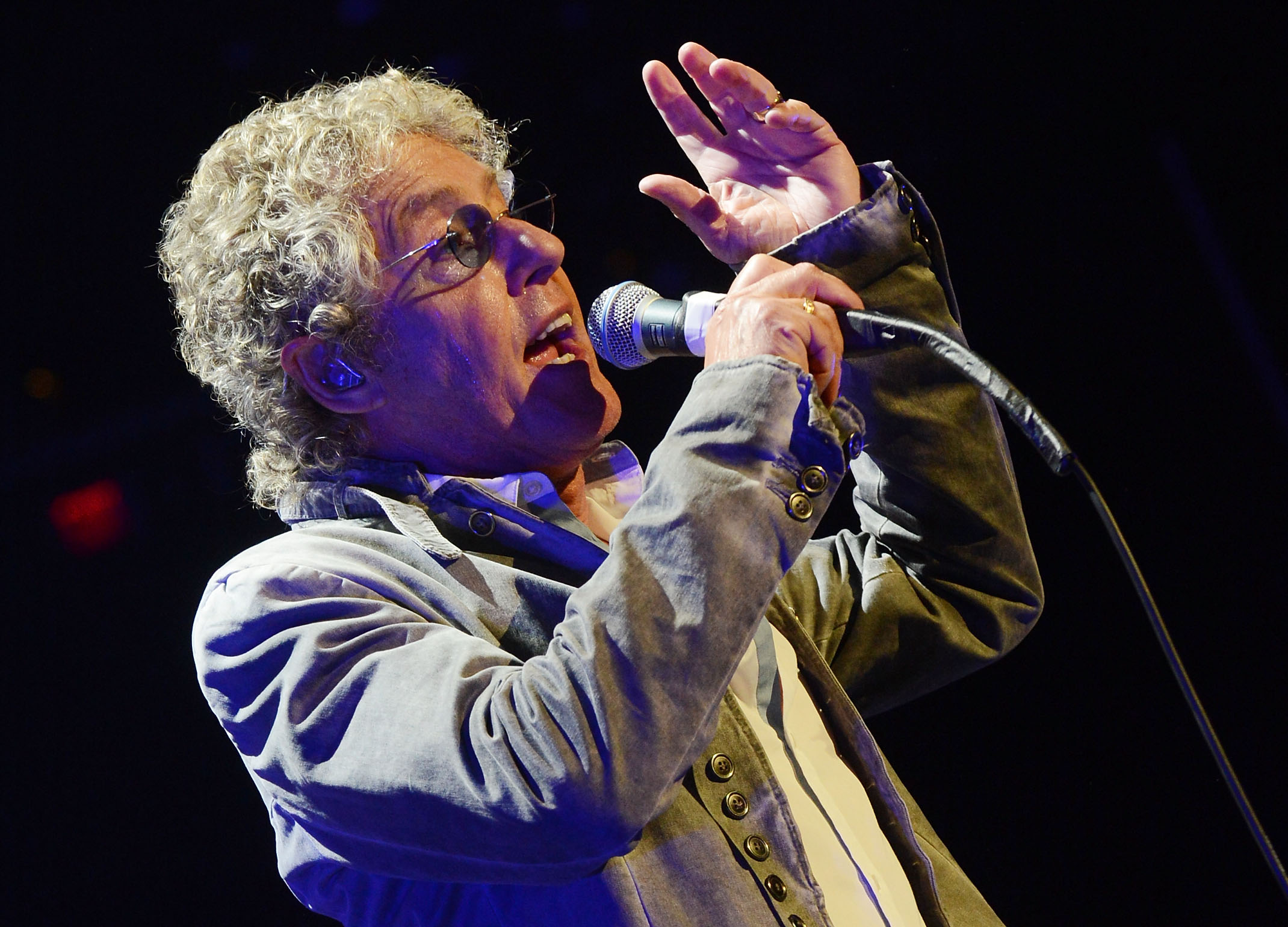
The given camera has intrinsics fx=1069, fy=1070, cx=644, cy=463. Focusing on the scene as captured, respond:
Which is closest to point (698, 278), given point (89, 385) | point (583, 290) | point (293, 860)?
point (583, 290)

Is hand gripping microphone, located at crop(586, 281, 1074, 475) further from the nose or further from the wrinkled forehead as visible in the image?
the wrinkled forehead

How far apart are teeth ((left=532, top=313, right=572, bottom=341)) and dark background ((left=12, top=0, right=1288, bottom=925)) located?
1071 mm

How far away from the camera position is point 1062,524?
258cm

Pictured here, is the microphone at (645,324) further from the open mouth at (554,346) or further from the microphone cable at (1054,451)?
the microphone cable at (1054,451)

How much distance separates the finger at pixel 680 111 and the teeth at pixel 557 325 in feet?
1.06

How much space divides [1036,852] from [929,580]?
121 cm

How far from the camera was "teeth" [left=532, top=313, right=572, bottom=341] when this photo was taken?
5.18ft

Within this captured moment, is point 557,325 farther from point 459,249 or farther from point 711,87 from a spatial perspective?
point 711,87

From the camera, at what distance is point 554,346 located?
1.60 m

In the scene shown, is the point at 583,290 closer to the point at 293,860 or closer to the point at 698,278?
the point at 698,278

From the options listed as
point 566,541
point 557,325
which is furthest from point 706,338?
point 557,325

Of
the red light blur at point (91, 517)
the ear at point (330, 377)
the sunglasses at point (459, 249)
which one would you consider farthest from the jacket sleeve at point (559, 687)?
the red light blur at point (91, 517)

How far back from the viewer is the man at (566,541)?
0.98 metres

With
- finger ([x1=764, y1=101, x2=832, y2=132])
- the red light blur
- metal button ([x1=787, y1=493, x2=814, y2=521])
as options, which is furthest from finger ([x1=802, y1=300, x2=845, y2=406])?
the red light blur
